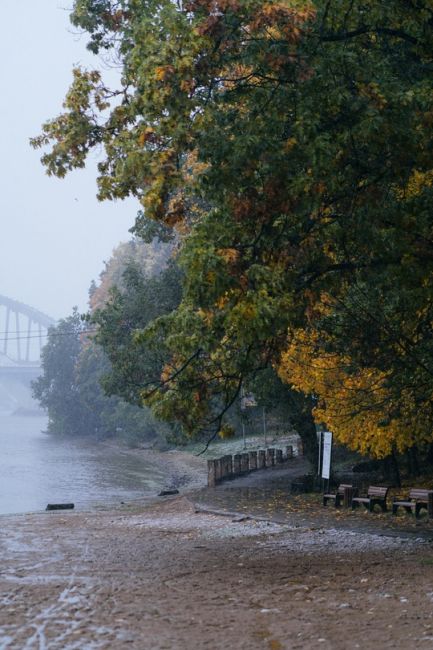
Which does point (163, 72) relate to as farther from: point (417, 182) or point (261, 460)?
point (261, 460)

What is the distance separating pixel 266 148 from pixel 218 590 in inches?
222

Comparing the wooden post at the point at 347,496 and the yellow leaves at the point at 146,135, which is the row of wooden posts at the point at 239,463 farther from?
the yellow leaves at the point at 146,135

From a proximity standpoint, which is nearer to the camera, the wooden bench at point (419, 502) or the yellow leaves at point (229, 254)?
the yellow leaves at point (229, 254)

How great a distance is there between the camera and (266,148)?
12.0 m

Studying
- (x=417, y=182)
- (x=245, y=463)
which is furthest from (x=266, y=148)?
(x=245, y=463)

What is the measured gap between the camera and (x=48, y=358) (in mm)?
94500

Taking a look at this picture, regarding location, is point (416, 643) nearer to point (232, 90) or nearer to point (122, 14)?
point (232, 90)

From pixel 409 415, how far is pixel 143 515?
23.7 feet

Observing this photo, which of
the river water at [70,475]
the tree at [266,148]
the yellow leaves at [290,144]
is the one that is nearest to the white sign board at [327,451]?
the tree at [266,148]

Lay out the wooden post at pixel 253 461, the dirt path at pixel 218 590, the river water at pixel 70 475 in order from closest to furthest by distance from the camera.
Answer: the dirt path at pixel 218 590
the wooden post at pixel 253 461
the river water at pixel 70 475

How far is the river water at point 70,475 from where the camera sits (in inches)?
1554

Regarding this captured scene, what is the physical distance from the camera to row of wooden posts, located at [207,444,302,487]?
99.2 ft

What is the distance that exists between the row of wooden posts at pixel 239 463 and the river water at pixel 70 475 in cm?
394

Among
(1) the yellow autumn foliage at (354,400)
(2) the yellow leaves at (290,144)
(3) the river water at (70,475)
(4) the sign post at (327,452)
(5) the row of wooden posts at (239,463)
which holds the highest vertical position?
(2) the yellow leaves at (290,144)
